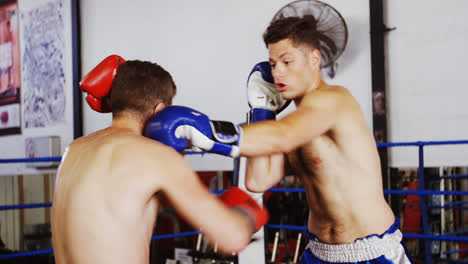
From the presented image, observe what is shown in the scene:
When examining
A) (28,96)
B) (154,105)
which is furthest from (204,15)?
(154,105)

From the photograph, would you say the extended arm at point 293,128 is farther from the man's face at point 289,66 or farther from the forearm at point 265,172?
the forearm at point 265,172

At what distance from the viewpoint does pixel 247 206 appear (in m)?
1.44

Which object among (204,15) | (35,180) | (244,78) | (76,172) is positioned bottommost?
(35,180)

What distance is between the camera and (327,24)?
3449 mm

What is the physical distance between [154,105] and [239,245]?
0.50m

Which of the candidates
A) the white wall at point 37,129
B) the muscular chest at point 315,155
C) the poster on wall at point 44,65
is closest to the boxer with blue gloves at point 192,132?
the muscular chest at point 315,155

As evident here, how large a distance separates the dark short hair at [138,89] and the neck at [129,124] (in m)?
0.02

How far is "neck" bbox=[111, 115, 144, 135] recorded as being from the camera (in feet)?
4.75

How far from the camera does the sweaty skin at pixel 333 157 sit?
163cm

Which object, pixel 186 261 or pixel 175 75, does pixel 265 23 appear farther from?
pixel 186 261

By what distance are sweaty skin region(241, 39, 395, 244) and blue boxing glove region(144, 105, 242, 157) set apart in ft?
0.94

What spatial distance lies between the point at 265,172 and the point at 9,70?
209 inches

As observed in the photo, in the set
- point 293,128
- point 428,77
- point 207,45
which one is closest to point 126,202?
point 293,128

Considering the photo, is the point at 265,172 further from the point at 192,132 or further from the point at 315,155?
the point at 192,132
